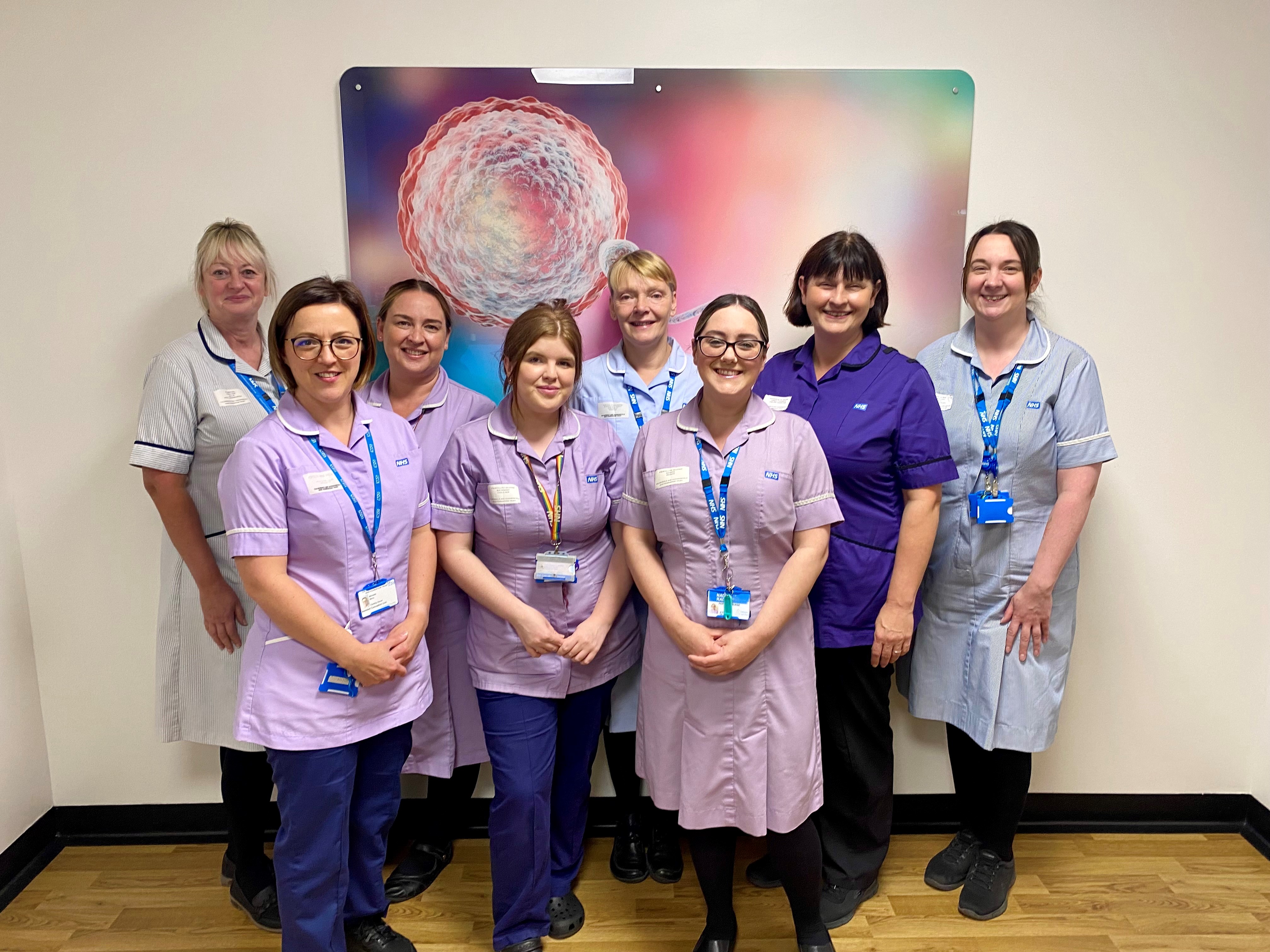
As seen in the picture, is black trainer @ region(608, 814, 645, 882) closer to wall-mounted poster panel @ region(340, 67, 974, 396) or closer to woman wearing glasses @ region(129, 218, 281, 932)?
woman wearing glasses @ region(129, 218, 281, 932)

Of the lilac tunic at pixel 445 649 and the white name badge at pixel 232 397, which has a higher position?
the white name badge at pixel 232 397

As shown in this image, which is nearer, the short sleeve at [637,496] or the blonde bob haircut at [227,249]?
the short sleeve at [637,496]

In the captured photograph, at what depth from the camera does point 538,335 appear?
6.19ft

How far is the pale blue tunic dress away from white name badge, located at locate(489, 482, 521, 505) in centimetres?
124

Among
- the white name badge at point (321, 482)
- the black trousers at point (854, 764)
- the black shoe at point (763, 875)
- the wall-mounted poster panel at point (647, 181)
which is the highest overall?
the wall-mounted poster panel at point (647, 181)

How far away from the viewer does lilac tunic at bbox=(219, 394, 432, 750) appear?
63.4 inches

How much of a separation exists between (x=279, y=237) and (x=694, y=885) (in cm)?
247

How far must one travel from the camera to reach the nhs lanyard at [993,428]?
215 centimetres

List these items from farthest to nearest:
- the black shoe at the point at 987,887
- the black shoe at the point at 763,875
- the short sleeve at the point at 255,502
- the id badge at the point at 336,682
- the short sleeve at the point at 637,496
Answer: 1. the black shoe at the point at 763,875
2. the black shoe at the point at 987,887
3. the short sleeve at the point at 637,496
4. the id badge at the point at 336,682
5. the short sleeve at the point at 255,502

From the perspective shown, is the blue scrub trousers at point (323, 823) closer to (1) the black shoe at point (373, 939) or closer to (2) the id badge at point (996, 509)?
(1) the black shoe at point (373, 939)

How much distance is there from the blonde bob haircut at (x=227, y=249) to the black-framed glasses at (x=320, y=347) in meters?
0.70

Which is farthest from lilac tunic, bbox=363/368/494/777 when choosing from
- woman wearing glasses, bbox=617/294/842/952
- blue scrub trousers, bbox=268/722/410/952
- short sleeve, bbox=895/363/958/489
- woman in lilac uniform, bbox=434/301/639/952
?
short sleeve, bbox=895/363/958/489

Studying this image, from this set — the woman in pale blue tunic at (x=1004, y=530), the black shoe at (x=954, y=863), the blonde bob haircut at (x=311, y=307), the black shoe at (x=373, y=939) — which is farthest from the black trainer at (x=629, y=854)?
the blonde bob haircut at (x=311, y=307)

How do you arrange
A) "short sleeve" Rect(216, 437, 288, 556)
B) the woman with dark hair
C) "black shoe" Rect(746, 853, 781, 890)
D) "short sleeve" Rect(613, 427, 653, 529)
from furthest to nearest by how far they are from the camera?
"black shoe" Rect(746, 853, 781, 890)
the woman with dark hair
"short sleeve" Rect(613, 427, 653, 529)
"short sleeve" Rect(216, 437, 288, 556)
